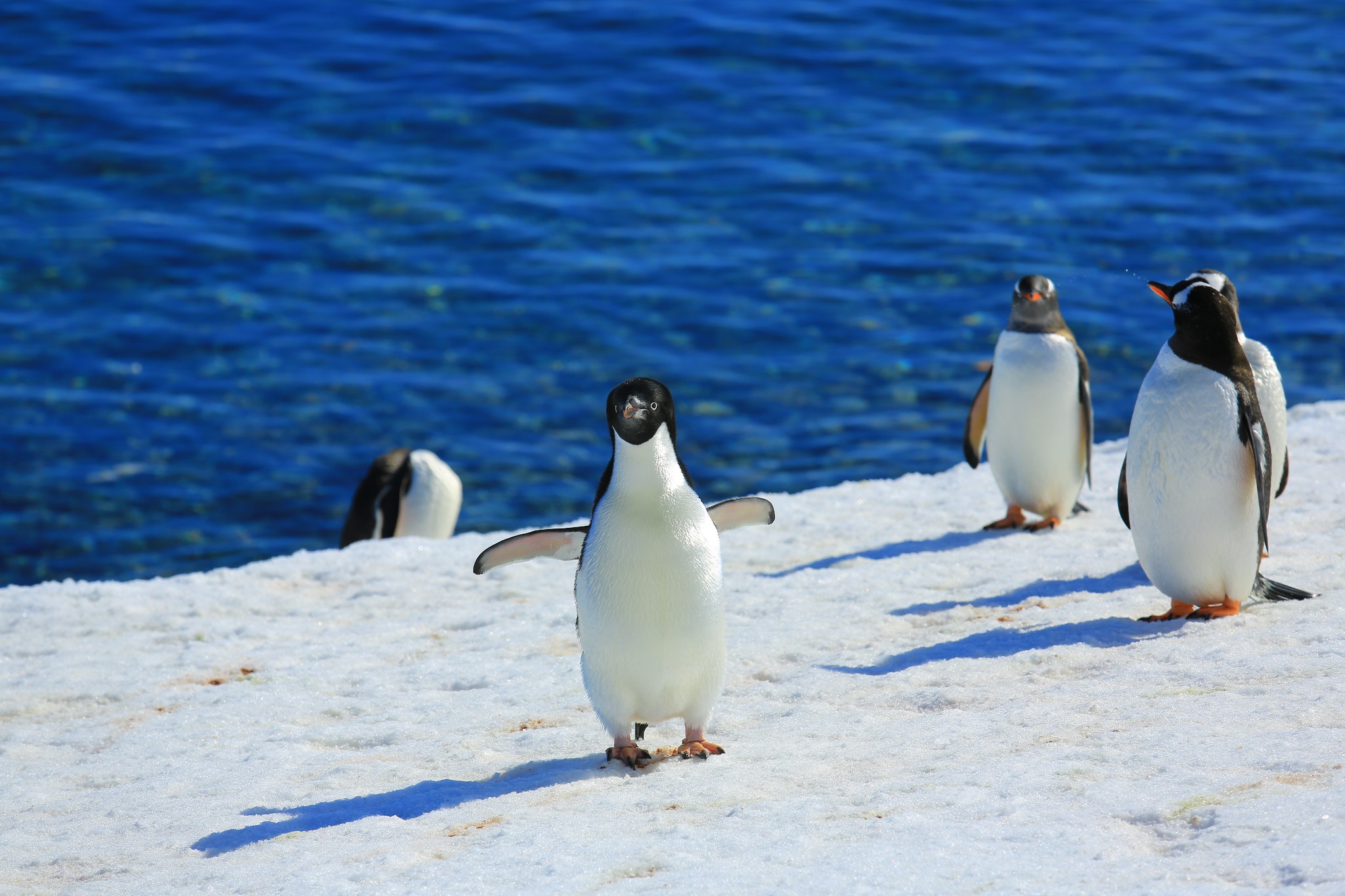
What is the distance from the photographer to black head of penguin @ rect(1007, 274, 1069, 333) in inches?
304

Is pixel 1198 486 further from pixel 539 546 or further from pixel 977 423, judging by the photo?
pixel 977 423

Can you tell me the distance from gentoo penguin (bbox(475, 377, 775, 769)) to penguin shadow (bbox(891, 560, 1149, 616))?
5.90ft

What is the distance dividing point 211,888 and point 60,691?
7.81 ft

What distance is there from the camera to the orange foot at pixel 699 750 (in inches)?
179

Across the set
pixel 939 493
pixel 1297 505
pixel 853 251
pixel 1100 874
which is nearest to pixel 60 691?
pixel 1100 874

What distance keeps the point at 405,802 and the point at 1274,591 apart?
11.2 ft

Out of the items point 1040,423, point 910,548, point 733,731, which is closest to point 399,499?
point 910,548

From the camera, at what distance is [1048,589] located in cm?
633

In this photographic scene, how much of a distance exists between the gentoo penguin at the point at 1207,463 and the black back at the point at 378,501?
5.81 metres

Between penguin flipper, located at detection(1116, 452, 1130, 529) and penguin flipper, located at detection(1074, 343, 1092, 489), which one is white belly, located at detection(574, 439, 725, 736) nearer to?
penguin flipper, located at detection(1116, 452, 1130, 529)

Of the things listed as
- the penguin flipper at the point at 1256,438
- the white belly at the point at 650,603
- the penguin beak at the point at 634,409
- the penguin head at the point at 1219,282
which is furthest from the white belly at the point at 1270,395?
the penguin beak at the point at 634,409

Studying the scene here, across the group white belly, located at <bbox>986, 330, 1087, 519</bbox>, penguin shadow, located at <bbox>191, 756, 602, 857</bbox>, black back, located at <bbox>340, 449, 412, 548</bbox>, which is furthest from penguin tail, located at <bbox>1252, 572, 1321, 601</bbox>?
black back, located at <bbox>340, 449, 412, 548</bbox>

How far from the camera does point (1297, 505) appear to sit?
715 centimetres

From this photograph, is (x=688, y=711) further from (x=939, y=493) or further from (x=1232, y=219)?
(x=1232, y=219)
